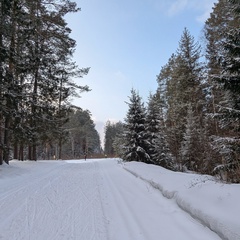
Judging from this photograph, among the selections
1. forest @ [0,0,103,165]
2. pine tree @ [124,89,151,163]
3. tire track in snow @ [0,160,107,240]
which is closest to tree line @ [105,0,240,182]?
pine tree @ [124,89,151,163]

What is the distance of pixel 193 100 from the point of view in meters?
27.3

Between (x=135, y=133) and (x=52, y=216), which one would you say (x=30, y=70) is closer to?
(x=135, y=133)

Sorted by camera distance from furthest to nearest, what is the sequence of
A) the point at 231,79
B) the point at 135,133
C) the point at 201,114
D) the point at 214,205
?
the point at 201,114 < the point at 135,133 < the point at 231,79 < the point at 214,205

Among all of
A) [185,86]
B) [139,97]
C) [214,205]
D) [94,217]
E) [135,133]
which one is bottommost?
[94,217]

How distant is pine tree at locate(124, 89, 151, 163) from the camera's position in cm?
2003

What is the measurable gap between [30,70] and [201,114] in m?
16.3

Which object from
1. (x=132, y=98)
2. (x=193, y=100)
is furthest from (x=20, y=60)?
(x=193, y=100)

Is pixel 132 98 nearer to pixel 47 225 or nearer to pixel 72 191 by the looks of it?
pixel 72 191

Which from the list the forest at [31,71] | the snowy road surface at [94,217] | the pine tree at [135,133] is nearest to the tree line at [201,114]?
the pine tree at [135,133]

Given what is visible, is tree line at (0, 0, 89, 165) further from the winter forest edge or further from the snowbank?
the snowbank

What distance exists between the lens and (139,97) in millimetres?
21141

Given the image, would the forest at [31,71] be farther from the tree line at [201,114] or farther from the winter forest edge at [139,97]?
the tree line at [201,114]

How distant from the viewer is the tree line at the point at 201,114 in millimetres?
9227

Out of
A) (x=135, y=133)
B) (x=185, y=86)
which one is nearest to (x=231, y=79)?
(x=135, y=133)
